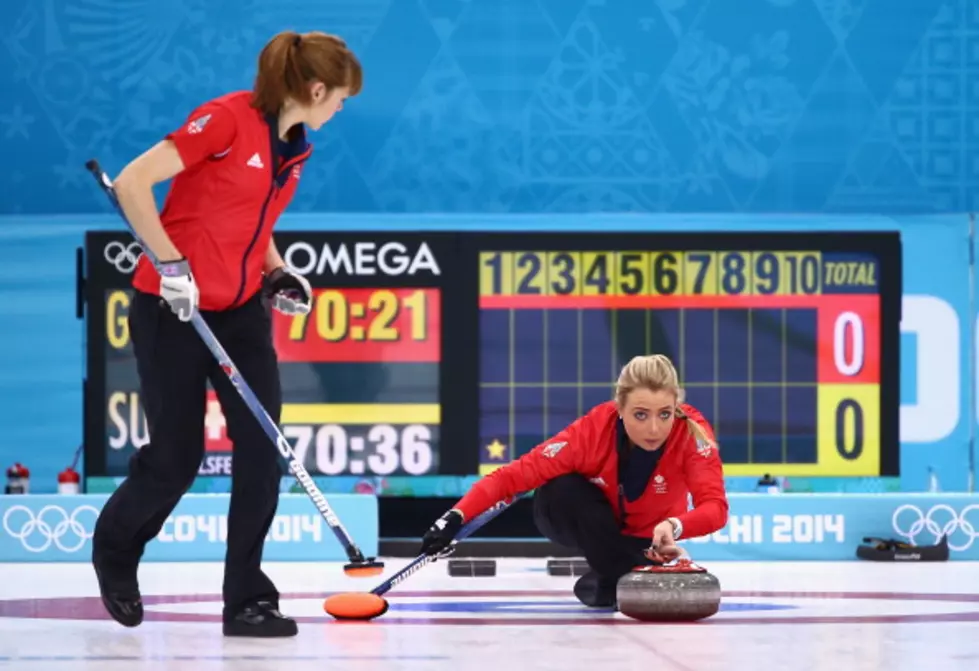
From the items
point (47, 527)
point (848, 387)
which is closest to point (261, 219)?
point (47, 527)

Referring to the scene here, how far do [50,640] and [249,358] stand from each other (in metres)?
0.79

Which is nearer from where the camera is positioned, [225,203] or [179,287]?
[179,287]

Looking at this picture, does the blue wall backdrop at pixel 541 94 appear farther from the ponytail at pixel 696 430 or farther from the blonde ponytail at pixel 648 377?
the blonde ponytail at pixel 648 377

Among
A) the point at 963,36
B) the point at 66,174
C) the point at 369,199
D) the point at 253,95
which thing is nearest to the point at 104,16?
the point at 66,174

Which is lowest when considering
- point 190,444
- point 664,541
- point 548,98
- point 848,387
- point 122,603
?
point 122,603

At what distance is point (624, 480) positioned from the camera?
16.5 ft

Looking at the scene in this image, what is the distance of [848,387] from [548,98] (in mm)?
2056

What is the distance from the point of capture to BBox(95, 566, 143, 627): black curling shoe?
431 cm

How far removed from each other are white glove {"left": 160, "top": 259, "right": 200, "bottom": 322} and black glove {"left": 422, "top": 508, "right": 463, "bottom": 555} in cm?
95

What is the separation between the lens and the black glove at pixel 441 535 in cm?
464

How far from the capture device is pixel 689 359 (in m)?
8.50

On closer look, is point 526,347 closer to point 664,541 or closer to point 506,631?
point 664,541

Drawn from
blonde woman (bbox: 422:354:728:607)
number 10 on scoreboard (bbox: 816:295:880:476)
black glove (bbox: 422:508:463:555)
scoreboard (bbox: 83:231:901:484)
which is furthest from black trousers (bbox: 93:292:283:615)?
number 10 on scoreboard (bbox: 816:295:880:476)

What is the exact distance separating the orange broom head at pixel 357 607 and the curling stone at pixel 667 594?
63 cm
